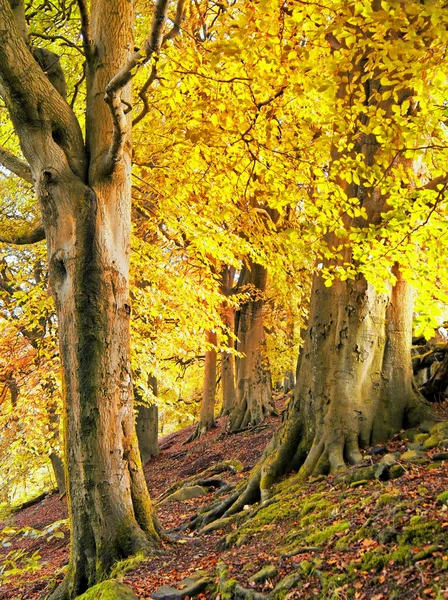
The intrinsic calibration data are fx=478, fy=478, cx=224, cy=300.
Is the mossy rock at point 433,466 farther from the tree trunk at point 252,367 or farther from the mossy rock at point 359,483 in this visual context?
the tree trunk at point 252,367

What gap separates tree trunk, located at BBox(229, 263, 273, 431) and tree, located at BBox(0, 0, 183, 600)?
29.0 ft

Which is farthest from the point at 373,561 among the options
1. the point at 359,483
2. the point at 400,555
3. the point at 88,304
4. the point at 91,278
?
the point at 91,278

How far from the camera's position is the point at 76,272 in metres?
5.01

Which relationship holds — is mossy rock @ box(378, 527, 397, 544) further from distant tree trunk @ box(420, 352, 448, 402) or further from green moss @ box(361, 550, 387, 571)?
distant tree trunk @ box(420, 352, 448, 402)

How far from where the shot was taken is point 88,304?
4.94 metres

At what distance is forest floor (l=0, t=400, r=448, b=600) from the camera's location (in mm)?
2971

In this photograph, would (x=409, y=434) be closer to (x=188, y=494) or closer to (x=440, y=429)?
(x=440, y=429)

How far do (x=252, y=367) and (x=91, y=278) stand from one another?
9.78 metres

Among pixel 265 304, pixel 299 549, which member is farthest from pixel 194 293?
pixel 265 304

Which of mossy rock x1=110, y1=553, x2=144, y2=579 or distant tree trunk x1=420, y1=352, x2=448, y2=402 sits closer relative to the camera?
mossy rock x1=110, y1=553, x2=144, y2=579

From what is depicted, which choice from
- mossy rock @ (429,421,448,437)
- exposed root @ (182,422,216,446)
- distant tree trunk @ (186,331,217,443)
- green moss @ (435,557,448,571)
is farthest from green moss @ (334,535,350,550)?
exposed root @ (182,422,216,446)

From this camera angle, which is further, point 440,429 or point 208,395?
point 208,395

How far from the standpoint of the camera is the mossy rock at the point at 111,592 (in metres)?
3.77

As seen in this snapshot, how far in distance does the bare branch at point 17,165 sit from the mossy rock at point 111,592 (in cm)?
447
